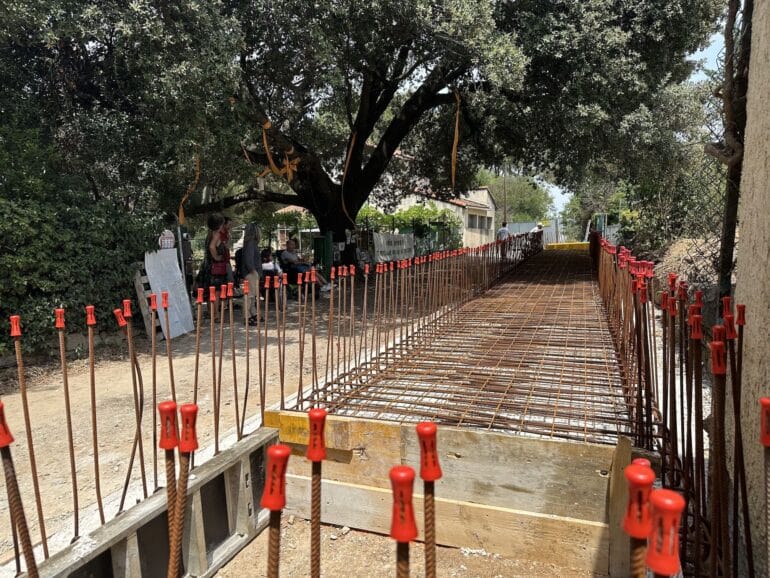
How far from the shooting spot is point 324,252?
48.5 ft

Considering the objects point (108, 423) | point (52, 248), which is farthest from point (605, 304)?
point (52, 248)

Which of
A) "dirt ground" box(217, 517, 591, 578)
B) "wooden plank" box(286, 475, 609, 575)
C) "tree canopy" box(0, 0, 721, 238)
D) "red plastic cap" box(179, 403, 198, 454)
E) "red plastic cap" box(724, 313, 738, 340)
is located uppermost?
"tree canopy" box(0, 0, 721, 238)

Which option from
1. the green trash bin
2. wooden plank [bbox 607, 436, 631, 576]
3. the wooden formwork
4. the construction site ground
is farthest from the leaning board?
wooden plank [bbox 607, 436, 631, 576]

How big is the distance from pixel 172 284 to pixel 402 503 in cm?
829

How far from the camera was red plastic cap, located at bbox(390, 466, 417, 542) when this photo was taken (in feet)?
3.96

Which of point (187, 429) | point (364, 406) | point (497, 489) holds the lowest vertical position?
point (497, 489)

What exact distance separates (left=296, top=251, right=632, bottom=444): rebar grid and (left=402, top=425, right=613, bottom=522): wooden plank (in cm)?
21

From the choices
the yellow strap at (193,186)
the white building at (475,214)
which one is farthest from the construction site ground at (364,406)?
the white building at (475,214)

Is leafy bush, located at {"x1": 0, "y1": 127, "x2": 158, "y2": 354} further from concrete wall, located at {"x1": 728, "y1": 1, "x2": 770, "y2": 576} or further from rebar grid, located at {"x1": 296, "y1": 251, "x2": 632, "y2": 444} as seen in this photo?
concrete wall, located at {"x1": 728, "y1": 1, "x2": 770, "y2": 576}

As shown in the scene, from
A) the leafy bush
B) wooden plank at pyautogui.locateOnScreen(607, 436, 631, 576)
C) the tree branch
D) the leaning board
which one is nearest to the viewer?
wooden plank at pyautogui.locateOnScreen(607, 436, 631, 576)

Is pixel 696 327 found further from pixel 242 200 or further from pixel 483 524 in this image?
pixel 242 200

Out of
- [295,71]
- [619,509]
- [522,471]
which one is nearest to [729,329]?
[619,509]

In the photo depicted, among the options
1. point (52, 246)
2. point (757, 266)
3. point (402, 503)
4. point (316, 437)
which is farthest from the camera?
point (52, 246)

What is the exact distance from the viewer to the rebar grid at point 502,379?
3.51 m
